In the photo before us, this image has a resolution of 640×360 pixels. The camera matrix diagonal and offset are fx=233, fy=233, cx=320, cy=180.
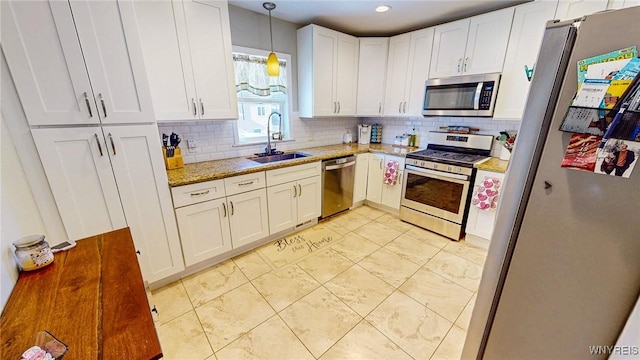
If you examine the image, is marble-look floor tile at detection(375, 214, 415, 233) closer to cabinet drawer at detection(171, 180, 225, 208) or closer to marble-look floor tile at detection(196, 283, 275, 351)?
marble-look floor tile at detection(196, 283, 275, 351)

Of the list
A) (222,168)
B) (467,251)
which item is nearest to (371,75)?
(222,168)

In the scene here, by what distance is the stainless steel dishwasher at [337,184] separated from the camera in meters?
2.97

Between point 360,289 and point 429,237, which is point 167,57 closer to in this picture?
point 360,289

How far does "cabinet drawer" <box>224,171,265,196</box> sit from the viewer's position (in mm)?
2165

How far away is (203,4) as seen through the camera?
1.98m

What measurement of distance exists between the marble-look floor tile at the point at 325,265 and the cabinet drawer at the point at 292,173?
34.2 inches

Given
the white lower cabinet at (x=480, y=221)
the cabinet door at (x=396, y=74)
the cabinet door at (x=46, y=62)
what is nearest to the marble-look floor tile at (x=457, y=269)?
the white lower cabinet at (x=480, y=221)

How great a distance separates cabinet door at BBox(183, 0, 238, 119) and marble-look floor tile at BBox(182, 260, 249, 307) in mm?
1454

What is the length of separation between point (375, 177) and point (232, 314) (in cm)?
243

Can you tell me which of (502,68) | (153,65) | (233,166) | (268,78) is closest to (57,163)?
(153,65)

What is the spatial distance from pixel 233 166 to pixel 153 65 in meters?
1.02

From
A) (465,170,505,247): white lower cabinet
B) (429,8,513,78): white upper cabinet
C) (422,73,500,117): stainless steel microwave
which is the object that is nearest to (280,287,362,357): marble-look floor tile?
(465,170,505,247): white lower cabinet

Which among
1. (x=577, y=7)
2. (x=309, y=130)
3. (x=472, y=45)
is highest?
(x=577, y=7)

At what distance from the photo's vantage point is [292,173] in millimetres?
2625
